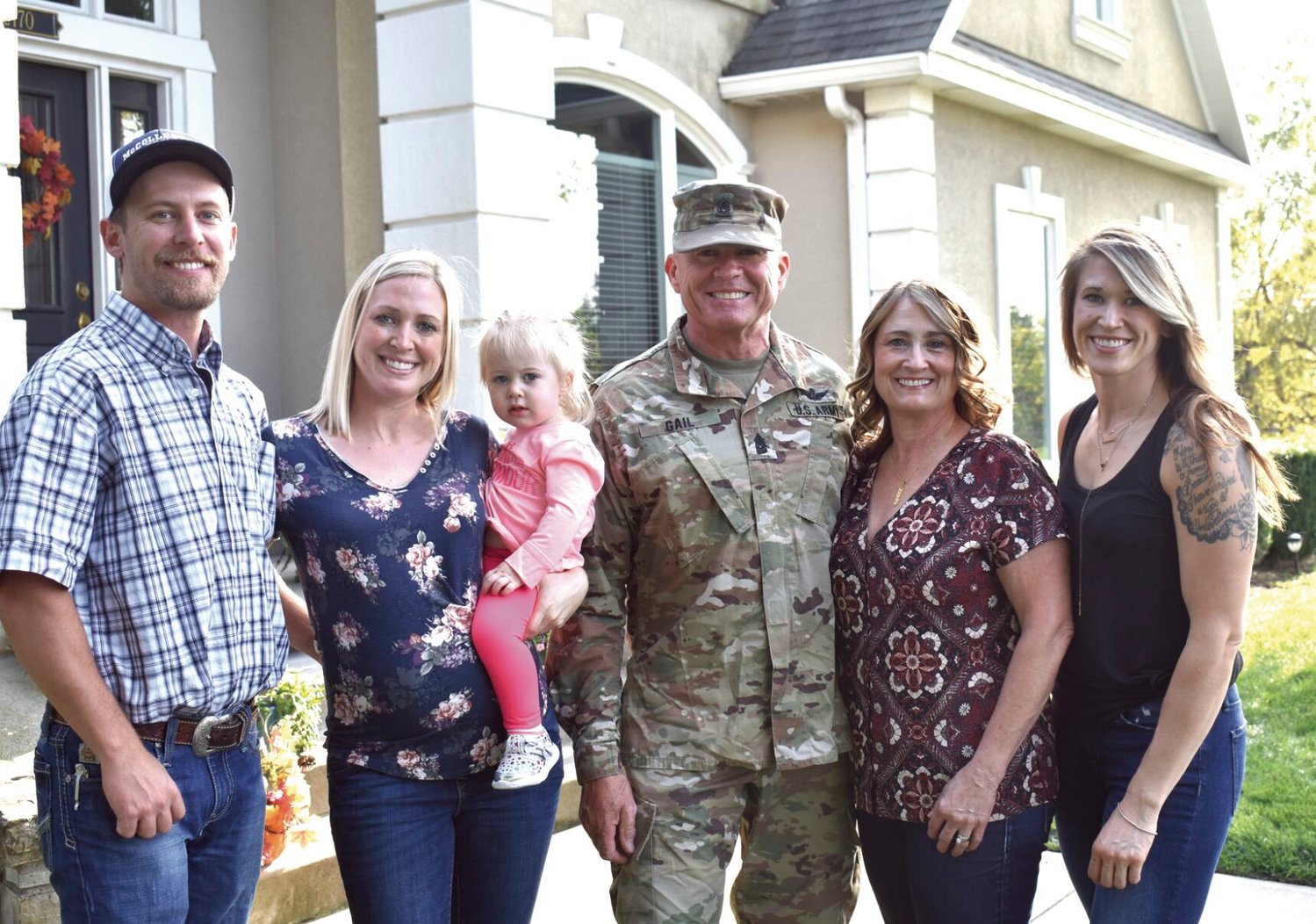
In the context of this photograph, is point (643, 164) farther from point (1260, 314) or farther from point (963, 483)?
point (1260, 314)

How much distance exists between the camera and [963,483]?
2.89 meters

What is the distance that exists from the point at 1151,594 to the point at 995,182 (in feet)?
26.5

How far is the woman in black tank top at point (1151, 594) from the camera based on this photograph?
2.62 meters

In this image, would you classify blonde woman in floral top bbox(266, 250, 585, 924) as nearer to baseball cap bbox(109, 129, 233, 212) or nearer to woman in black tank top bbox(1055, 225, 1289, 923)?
baseball cap bbox(109, 129, 233, 212)

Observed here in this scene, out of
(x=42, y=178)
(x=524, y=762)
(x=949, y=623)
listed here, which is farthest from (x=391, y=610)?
(x=42, y=178)

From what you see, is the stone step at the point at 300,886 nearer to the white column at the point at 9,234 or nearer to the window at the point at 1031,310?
the white column at the point at 9,234

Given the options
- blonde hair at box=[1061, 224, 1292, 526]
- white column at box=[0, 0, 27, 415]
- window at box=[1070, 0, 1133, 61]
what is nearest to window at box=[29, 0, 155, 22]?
white column at box=[0, 0, 27, 415]

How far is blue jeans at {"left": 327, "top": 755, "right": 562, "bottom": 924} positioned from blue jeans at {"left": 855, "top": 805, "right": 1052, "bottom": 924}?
0.80 metres

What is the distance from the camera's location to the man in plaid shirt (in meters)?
2.27

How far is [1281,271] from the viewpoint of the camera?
26.7m

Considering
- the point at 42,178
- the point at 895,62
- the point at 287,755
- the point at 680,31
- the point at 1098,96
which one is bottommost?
the point at 287,755

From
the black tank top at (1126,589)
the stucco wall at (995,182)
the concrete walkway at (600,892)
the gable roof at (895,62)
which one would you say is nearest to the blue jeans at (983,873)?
the black tank top at (1126,589)

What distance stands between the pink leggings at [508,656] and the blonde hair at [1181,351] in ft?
4.50

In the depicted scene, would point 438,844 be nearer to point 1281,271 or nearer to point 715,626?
point 715,626
